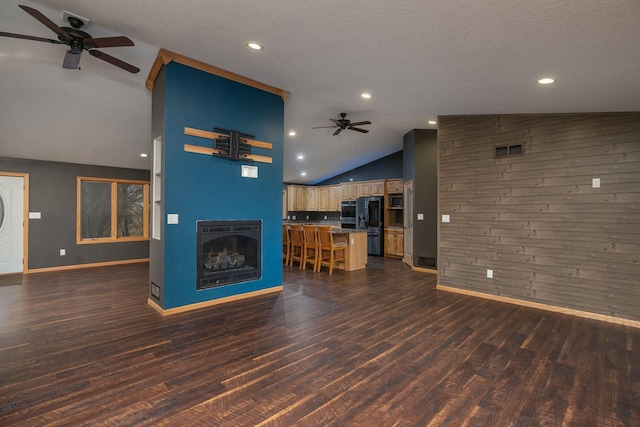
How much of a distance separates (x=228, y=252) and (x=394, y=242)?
532 cm

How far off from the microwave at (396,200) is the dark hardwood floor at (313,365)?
4.58 m

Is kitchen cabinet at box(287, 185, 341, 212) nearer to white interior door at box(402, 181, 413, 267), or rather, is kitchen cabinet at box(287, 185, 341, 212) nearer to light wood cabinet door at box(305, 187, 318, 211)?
light wood cabinet door at box(305, 187, 318, 211)

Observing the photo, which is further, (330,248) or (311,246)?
(311,246)

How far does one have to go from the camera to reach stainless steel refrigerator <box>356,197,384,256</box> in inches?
345

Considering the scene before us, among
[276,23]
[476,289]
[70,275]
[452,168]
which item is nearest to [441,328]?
[476,289]

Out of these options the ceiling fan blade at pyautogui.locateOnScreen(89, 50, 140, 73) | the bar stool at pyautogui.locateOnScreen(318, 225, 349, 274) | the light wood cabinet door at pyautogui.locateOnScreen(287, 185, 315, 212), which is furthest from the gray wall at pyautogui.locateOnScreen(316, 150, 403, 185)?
the ceiling fan blade at pyautogui.locateOnScreen(89, 50, 140, 73)

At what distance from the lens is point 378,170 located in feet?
30.9

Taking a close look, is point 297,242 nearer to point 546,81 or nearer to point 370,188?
point 370,188

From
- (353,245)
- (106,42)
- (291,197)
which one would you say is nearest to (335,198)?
(291,197)

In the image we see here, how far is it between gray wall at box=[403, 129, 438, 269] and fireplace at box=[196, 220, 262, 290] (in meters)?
3.74

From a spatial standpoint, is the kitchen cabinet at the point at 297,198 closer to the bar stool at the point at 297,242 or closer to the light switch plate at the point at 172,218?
the bar stool at the point at 297,242

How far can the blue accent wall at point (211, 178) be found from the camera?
12.4 ft

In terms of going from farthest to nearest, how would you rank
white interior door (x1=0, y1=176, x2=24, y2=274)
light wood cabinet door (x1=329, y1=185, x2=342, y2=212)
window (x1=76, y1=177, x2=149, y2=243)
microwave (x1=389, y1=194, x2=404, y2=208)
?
light wood cabinet door (x1=329, y1=185, x2=342, y2=212) < microwave (x1=389, y1=194, x2=404, y2=208) < window (x1=76, y1=177, x2=149, y2=243) < white interior door (x1=0, y1=176, x2=24, y2=274)

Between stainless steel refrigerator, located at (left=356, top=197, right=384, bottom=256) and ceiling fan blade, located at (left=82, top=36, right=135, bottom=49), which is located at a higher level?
ceiling fan blade, located at (left=82, top=36, right=135, bottom=49)
